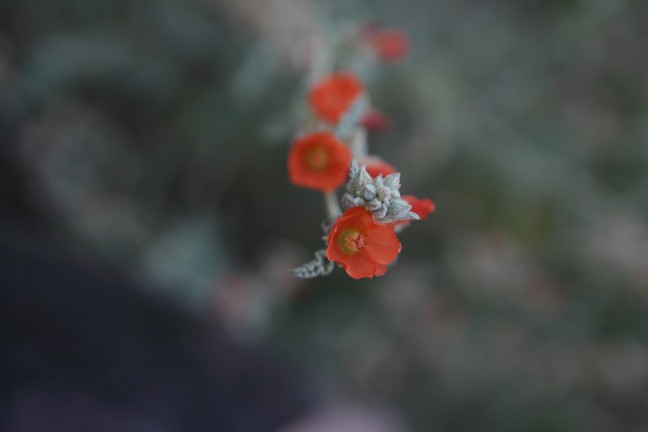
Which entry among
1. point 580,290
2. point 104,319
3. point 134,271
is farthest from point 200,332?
point 580,290

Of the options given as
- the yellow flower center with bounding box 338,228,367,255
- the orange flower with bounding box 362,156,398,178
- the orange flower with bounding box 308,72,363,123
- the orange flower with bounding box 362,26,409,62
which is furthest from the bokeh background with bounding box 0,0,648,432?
the yellow flower center with bounding box 338,228,367,255

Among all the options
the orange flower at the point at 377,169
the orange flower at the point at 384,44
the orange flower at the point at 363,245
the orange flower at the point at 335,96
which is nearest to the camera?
the orange flower at the point at 363,245

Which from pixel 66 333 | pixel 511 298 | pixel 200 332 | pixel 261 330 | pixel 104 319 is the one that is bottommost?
pixel 66 333

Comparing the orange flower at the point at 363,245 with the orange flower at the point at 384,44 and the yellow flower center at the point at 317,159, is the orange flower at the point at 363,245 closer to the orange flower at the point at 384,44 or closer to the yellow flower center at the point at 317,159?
the yellow flower center at the point at 317,159

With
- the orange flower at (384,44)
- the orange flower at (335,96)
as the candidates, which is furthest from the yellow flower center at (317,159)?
the orange flower at (384,44)

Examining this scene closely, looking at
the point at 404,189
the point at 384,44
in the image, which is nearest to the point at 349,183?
the point at 384,44

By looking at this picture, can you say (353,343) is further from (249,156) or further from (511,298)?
(249,156)

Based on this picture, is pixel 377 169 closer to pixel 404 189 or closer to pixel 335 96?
pixel 335 96

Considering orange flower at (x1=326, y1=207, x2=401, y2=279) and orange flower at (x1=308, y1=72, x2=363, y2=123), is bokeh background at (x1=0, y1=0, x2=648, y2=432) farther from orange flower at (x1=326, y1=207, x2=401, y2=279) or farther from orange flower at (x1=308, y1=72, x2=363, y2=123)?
orange flower at (x1=326, y1=207, x2=401, y2=279)
